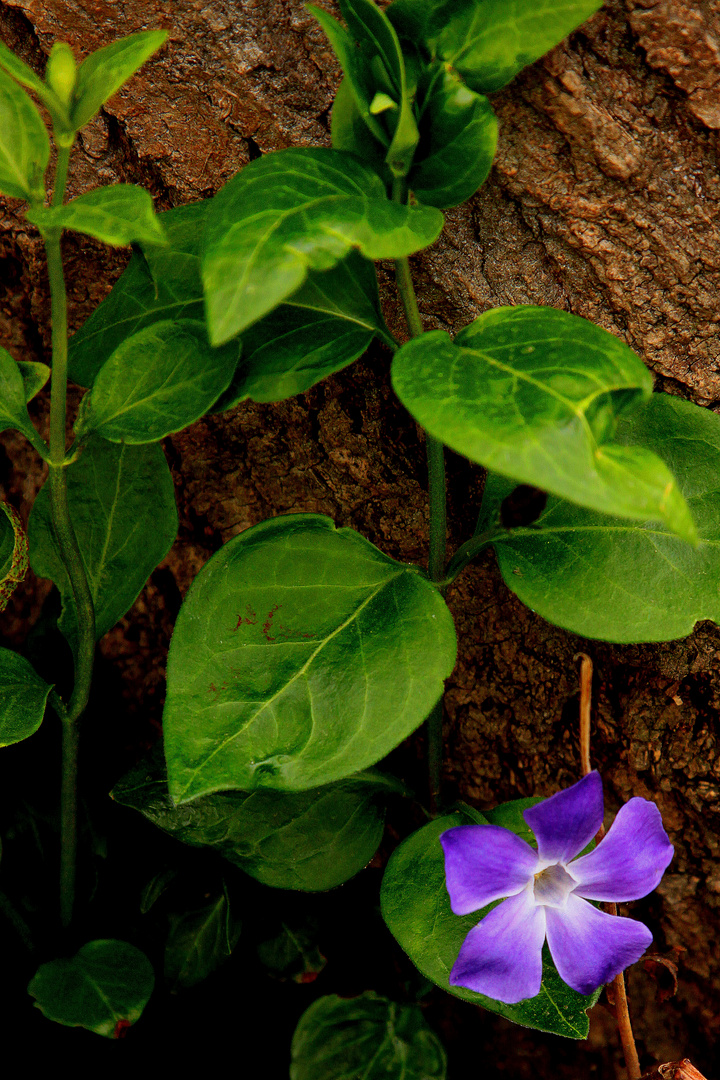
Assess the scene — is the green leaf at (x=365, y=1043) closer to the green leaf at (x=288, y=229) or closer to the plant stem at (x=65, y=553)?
the plant stem at (x=65, y=553)

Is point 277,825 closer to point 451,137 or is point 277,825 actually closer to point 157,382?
point 157,382

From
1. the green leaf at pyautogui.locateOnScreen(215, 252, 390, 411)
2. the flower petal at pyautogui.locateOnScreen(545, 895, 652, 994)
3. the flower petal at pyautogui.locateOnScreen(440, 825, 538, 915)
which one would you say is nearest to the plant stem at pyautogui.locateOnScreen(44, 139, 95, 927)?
the green leaf at pyautogui.locateOnScreen(215, 252, 390, 411)

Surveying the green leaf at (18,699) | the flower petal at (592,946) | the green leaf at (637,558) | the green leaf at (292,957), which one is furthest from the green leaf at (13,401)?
the green leaf at (292,957)

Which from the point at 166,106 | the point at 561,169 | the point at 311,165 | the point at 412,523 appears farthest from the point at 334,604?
the point at 166,106

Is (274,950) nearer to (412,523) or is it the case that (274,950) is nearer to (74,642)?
(74,642)

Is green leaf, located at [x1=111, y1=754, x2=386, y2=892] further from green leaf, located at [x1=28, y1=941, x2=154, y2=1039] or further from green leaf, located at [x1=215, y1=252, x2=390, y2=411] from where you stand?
green leaf, located at [x1=215, y1=252, x2=390, y2=411]
